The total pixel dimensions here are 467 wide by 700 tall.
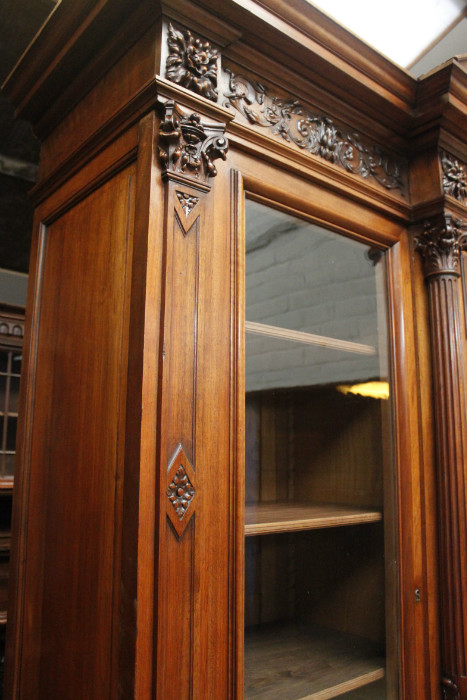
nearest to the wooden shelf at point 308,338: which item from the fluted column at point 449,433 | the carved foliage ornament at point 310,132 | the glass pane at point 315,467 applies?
the glass pane at point 315,467

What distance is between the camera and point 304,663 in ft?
2.71

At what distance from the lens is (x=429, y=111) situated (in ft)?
3.15

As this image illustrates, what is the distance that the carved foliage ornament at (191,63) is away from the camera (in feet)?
2.24

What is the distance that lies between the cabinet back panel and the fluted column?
22.0 inches

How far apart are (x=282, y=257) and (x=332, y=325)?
0.50ft

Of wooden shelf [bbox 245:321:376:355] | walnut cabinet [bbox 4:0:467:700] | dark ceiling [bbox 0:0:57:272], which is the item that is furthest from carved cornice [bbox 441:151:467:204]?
dark ceiling [bbox 0:0:57:272]

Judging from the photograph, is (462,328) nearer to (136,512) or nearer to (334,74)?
(334,74)

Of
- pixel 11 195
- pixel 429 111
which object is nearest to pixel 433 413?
pixel 429 111

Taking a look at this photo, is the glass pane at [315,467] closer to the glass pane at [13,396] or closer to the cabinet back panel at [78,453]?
the cabinet back panel at [78,453]

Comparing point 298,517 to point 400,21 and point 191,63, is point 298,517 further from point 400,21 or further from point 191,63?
point 400,21

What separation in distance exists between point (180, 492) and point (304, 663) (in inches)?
15.2

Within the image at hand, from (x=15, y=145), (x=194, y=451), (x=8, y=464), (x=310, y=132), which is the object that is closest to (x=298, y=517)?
(x=194, y=451)

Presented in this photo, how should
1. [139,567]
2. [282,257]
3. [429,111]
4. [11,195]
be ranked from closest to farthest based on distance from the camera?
[139,567] < [282,257] < [429,111] < [11,195]

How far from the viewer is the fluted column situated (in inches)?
36.0
